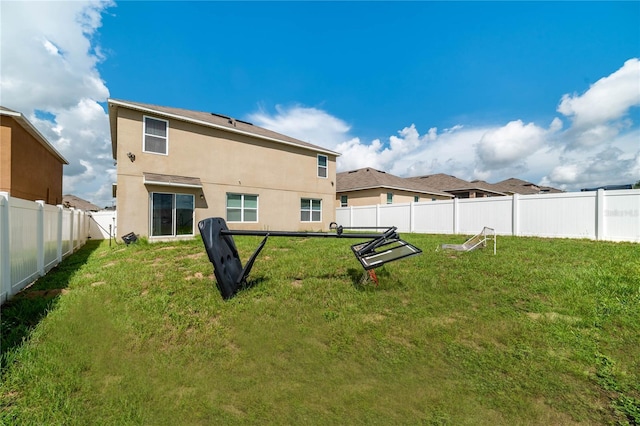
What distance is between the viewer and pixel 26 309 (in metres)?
4.11

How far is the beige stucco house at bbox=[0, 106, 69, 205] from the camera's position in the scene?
42.0 feet

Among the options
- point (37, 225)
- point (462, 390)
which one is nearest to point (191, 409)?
point (462, 390)

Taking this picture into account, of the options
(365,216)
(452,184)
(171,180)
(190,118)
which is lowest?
(365,216)

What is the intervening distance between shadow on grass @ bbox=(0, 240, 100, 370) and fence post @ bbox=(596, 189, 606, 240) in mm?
16144

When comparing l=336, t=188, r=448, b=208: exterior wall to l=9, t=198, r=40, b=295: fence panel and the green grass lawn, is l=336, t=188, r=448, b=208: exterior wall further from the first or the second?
l=9, t=198, r=40, b=295: fence panel

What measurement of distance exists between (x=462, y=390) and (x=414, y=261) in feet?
15.9

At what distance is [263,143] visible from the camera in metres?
16.5

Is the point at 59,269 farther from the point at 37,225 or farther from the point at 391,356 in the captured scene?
the point at 391,356

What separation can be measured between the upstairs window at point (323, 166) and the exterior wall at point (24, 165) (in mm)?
15980

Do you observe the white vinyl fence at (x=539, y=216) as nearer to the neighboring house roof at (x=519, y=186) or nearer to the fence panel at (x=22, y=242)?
the fence panel at (x=22, y=242)

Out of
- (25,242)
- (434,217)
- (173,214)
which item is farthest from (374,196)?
(25,242)

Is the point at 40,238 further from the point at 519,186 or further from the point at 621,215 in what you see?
the point at 519,186

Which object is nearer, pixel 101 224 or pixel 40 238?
pixel 40 238

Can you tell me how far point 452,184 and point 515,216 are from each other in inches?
865
